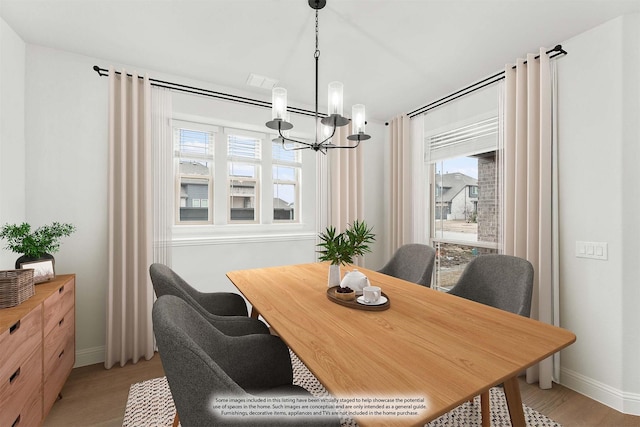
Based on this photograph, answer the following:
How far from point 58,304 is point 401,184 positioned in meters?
3.40

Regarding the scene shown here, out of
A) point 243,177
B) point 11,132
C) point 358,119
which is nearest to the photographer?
point 358,119

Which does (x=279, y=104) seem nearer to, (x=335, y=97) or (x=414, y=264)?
(x=335, y=97)

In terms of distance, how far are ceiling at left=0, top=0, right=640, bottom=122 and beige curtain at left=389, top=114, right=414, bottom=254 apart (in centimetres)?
84

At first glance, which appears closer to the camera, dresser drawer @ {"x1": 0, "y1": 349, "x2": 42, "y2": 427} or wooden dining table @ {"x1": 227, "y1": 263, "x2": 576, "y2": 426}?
wooden dining table @ {"x1": 227, "y1": 263, "x2": 576, "y2": 426}

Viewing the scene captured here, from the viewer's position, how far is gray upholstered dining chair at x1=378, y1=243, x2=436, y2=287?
231 centimetres

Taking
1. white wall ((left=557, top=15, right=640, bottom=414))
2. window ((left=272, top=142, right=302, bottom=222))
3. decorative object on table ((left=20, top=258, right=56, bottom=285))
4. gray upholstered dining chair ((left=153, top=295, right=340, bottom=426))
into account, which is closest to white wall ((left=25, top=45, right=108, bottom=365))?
decorative object on table ((left=20, top=258, right=56, bottom=285))

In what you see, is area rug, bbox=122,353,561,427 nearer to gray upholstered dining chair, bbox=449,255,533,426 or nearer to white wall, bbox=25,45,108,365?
gray upholstered dining chair, bbox=449,255,533,426

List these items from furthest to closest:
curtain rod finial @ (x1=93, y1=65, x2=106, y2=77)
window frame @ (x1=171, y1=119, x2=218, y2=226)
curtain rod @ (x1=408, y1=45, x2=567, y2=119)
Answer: window frame @ (x1=171, y1=119, x2=218, y2=226) < curtain rod finial @ (x1=93, y1=65, x2=106, y2=77) < curtain rod @ (x1=408, y1=45, x2=567, y2=119)

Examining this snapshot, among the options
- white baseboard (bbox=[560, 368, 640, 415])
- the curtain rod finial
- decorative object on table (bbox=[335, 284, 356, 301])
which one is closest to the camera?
decorative object on table (bbox=[335, 284, 356, 301])

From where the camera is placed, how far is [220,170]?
3061 millimetres

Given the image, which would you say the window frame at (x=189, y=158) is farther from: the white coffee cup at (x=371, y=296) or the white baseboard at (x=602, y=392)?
the white baseboard at (x=602, y=392)

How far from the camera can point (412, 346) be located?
1.01 m

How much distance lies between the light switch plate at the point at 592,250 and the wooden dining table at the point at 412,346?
49.3 inches

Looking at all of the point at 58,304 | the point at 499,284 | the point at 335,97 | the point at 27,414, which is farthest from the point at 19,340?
the point at 499,284
